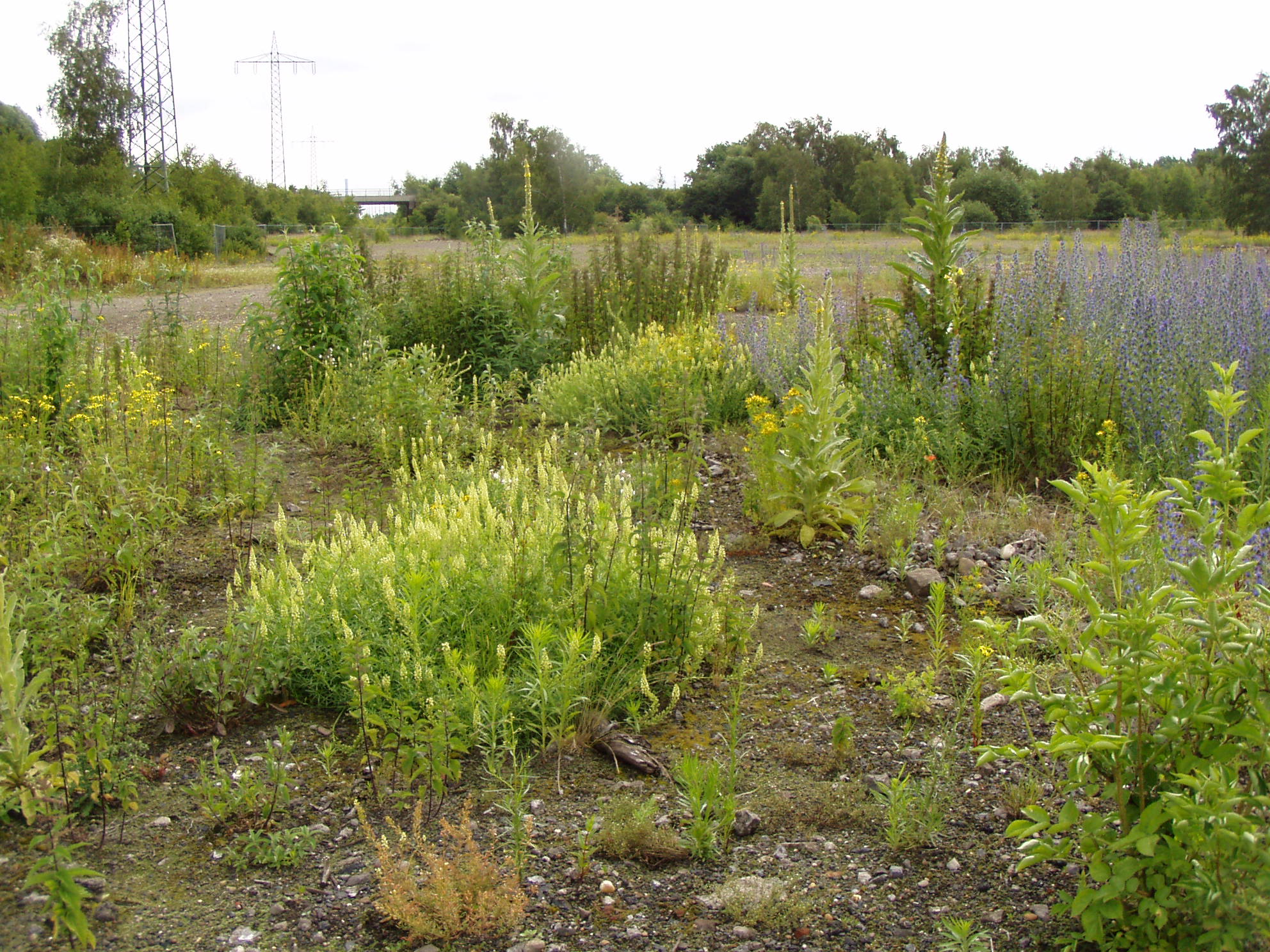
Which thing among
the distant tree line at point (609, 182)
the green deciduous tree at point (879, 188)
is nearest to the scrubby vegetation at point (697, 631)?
the distant tree line at point (609, 182)

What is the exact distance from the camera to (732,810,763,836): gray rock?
8.80 ft

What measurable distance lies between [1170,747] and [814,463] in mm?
3002

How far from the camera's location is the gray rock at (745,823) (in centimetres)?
268

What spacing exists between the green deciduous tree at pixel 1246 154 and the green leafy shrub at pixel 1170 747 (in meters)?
41.8

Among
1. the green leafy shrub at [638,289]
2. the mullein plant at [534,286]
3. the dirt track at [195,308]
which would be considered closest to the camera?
the mullein plant at [534,286]

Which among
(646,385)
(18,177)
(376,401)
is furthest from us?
(18,177)

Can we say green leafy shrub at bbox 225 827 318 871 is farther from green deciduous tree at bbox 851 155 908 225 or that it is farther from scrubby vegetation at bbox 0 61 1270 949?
green deciduous tree at bbox 851 155 908 225

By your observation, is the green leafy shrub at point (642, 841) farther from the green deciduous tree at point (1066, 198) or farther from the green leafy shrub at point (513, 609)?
the green deciduous tree at point (1066, 198)

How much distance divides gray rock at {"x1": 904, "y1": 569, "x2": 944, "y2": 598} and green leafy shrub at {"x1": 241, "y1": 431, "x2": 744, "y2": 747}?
100 cm

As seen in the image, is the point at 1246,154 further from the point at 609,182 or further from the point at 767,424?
the point at 767,424

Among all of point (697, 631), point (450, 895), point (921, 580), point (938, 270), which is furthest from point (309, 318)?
point (450, 895)

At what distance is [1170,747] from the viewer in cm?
200

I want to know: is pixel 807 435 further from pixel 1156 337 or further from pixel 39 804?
pixel 39 804

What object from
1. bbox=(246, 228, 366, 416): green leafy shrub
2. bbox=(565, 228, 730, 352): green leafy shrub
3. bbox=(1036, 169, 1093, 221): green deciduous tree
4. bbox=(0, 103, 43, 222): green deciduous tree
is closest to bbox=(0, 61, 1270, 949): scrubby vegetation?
bbox=(246, 228, 366, 416): green leafy shrub
